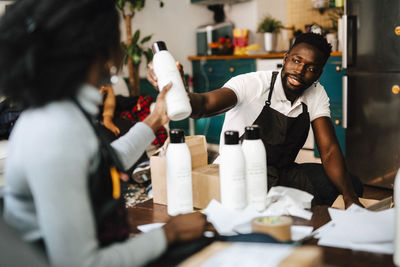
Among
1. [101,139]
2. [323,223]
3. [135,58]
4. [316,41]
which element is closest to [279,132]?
[316,41]

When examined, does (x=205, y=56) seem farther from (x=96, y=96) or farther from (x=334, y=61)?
(x=96, y=96)

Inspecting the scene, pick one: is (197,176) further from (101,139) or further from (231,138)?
(101,139)

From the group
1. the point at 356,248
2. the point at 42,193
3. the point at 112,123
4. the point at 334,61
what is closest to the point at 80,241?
the point at 42,193

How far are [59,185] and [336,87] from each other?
10.6ft

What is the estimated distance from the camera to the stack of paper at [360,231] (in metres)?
1.05

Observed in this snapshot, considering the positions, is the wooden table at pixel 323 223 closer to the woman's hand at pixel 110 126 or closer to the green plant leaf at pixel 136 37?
the woman's hand at pixel 110 126

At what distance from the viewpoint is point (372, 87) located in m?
3.33

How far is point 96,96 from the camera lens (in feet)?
2.82

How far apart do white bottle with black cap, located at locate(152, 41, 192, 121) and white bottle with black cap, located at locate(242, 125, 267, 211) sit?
0.18 m

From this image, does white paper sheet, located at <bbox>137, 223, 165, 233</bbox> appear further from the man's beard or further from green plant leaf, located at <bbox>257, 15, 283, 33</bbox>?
green plant leaf, located at <bbox>257, 15, 283, 33</bbox>

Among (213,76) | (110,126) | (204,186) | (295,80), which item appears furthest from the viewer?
(213,76)

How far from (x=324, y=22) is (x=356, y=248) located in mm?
3814

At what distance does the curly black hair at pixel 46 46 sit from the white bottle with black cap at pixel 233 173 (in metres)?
0.53

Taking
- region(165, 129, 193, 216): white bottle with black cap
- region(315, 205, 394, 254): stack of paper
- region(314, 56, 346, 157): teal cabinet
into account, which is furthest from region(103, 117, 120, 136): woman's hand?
region(315, 205, 394, 254): stack of paper
